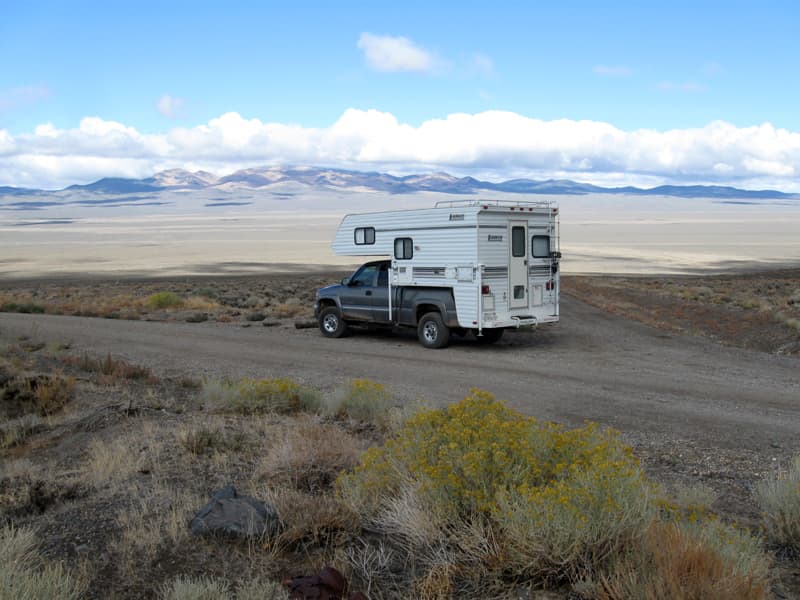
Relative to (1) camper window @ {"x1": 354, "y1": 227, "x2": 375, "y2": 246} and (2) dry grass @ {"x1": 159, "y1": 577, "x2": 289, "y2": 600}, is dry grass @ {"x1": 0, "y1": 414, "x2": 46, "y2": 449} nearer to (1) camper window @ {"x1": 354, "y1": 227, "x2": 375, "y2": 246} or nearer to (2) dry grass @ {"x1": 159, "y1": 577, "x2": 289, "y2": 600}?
(2) dry grass @ {"x1": 159, "y1": 577, "x2": 289, "y2": 600}

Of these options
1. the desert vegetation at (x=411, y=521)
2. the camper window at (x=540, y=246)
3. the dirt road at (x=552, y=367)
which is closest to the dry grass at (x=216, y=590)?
the desert vegetation at (x=411, y=521)

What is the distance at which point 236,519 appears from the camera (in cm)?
540

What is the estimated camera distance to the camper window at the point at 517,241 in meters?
16.2

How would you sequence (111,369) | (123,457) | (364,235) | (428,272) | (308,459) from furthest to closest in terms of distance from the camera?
(364,235) → (428,272) → (111,369) → (123,457) → (308,459)

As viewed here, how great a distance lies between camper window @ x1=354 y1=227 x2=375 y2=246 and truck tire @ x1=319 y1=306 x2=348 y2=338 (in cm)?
175

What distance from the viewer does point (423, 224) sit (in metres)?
16.5

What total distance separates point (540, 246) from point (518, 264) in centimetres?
85

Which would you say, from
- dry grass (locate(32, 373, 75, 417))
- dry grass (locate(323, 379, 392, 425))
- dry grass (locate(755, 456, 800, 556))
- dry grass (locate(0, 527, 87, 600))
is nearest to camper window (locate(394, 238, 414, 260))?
dry grass (locate(323, 379, 392, 425))

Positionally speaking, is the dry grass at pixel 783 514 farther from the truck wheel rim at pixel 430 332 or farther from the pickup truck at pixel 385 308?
the truck wheel rim at pixel 430 332


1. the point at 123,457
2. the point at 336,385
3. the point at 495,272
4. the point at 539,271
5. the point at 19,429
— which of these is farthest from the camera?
the point at 539,271

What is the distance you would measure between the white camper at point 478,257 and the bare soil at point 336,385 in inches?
35.3

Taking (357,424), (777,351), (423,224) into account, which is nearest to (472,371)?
(423,224)

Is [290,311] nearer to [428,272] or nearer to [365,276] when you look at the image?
[365,276]

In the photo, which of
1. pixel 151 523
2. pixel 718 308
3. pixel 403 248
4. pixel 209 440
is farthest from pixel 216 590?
pixel 718 308
